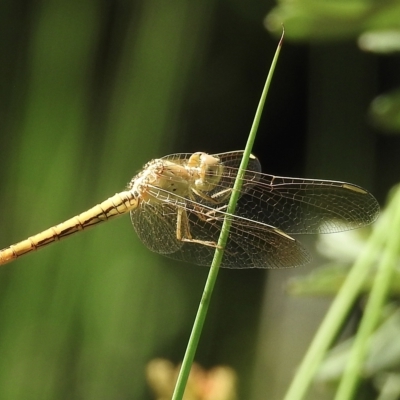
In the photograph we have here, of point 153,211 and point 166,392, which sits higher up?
point 153,211

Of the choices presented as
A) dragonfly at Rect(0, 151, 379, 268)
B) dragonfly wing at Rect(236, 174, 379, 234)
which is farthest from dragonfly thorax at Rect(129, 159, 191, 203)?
dragonfly wing at Rect(236, 174, 379, 234)

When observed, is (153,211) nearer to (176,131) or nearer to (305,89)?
(176,131)

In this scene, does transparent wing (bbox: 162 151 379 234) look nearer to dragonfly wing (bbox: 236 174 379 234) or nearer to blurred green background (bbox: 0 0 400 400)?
dragonfly wing (bbox: 236 174 379 234)

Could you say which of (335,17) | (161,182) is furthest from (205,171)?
(335,17)

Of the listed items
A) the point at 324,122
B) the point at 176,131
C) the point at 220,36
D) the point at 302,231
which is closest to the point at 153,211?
the point at 302,231

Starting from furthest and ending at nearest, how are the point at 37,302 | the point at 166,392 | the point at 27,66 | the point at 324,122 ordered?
1. the point at 324,122
2. the point at 27,66
3. the point at 37,302
4. the point at 166,392

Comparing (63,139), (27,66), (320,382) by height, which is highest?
(27,66)

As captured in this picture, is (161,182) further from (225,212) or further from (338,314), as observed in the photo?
(338,314)
